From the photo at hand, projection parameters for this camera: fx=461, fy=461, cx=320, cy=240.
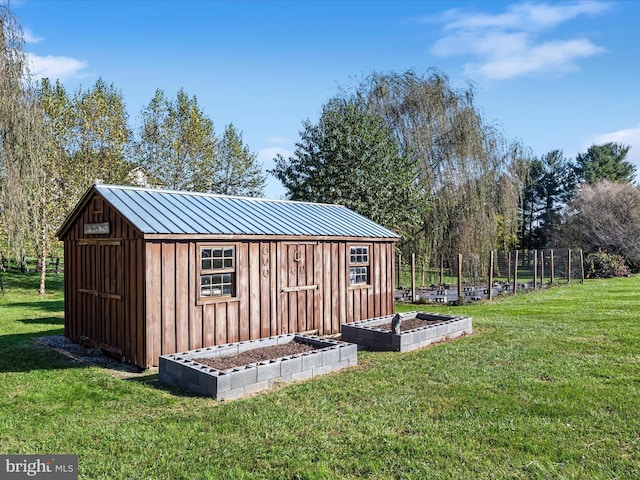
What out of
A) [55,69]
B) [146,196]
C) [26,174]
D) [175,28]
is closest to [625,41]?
[175,28]

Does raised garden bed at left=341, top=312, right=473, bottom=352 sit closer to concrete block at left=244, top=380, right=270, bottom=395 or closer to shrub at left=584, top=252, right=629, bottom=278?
concrete block at left=244, top=380, right=270, bottom=395

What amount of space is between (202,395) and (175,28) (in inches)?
388

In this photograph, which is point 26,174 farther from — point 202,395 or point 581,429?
point 581,429

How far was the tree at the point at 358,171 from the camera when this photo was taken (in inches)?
707

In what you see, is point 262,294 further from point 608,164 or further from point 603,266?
point 608,164

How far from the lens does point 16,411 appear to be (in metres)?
5.72

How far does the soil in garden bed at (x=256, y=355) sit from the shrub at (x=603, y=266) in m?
26.2

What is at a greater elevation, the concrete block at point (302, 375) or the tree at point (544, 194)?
the tree at point (544, 194)

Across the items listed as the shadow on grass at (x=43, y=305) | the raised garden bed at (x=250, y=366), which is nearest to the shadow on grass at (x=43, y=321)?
the shadow on grass at (x=43, y=305)

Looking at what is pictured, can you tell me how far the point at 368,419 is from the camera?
542 cm

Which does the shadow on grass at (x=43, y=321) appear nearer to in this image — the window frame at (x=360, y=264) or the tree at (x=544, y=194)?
the window frame at (x=360, y=264)

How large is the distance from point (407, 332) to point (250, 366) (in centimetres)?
385

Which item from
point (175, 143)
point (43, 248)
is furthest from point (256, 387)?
point (175, 143)

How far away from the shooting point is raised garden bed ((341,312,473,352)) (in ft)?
30.3
